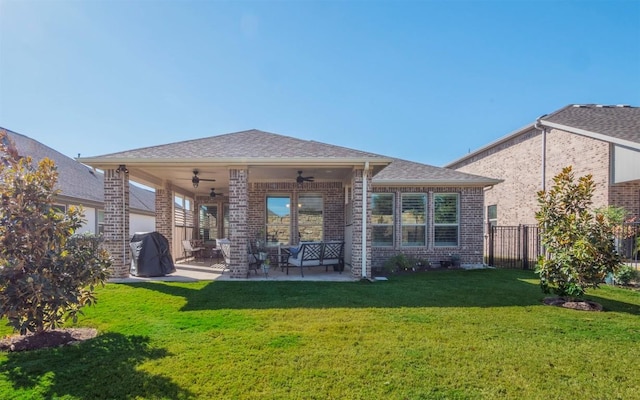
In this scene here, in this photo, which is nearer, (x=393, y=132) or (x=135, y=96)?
(x=135, y=96)

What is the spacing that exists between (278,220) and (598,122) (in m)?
11.3

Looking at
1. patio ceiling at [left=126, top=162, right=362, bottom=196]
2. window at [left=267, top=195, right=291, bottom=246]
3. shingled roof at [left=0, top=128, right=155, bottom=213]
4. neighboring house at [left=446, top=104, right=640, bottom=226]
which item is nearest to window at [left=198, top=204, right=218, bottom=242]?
patio ceiling at [left=126, top=162, right=362, bottom=196]

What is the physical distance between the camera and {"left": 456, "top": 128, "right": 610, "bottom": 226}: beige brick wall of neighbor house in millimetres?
10461

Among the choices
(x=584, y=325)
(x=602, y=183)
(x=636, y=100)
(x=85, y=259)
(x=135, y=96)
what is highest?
(x=636, y=100)

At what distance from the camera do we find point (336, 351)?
3.89 meters

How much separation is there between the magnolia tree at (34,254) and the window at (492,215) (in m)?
15.5

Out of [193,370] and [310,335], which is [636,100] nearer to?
[310,335]

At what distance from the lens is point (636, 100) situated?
1496 cm

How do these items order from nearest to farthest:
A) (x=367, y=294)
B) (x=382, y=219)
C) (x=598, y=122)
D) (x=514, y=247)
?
1. (x=367, y=294)
2. (x=382, y=219)
3. (x=598, y=122)
4. (x=514, y=247)

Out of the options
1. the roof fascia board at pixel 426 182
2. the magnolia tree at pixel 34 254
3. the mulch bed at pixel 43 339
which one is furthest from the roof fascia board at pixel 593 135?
the mulch bed at pixel 43 339

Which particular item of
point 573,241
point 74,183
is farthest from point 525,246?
point 74,183

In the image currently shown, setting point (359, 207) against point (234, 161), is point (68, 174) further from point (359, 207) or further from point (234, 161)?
point (359, 207)

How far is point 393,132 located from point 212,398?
19.0 metres

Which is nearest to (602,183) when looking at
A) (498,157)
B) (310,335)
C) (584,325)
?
(498,157)
